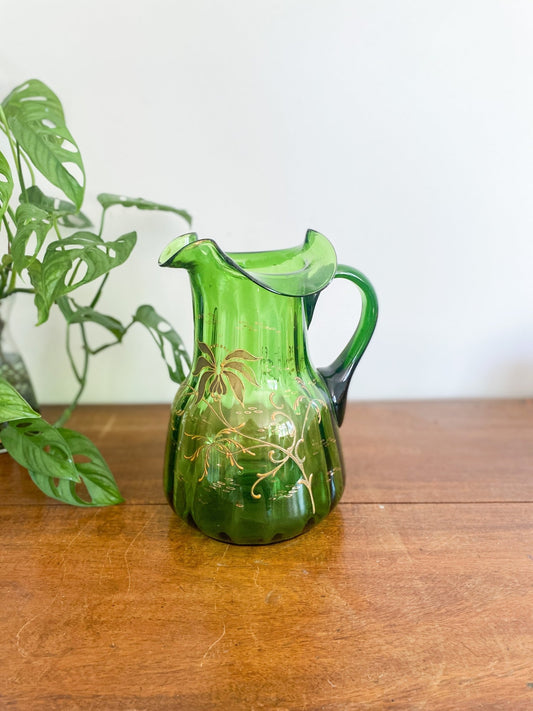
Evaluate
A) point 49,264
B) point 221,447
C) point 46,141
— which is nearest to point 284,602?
point 221,447

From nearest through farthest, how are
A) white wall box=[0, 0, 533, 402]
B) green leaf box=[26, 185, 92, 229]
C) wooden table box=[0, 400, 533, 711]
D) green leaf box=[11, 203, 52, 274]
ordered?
wooden table box=[0, 400, 533, 711]
green leaf box=[11, 203, 52, 274]
green leaf box=[26, 185, 92, 229]
white wall box=[0, 0, 533, 402]

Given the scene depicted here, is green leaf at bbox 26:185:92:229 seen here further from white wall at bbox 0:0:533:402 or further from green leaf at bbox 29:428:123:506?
green leaf at bbox 29:428:123:506

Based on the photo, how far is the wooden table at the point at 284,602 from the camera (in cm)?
34

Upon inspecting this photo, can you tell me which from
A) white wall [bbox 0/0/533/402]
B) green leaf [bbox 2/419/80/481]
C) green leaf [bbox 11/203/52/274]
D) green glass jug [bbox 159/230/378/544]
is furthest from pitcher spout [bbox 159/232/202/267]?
white wall [bbox 0/0/533/402]

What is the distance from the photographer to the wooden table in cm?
34

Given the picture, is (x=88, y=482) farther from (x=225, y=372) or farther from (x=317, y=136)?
(x=317, y=136)

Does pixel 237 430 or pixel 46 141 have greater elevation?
pixel 46 141

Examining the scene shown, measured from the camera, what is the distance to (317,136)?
0.76m

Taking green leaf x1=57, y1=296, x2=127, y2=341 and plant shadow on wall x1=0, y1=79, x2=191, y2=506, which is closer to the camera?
Answer: plant shadow on wall x1=0, y1=79, x2=191, y2=506

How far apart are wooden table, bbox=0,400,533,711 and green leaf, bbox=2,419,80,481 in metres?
0.06

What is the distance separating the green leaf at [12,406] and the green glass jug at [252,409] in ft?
0.46

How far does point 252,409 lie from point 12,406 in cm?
22

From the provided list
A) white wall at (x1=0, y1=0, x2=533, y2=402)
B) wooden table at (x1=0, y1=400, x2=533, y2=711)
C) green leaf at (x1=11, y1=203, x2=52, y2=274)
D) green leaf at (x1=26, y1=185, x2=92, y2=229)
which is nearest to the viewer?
wooden table at (x1=0, y1=400, x2=533, y2=711)

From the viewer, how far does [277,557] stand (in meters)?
0.47
